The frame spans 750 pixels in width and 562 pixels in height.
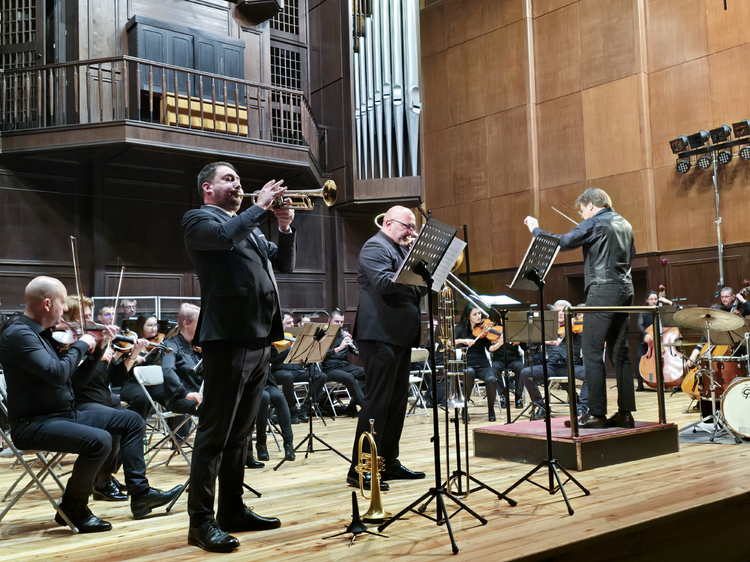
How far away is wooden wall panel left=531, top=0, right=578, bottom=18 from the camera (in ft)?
39.8

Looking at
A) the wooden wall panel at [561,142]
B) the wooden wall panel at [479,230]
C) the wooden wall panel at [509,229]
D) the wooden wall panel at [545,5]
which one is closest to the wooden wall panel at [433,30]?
the wooden wall panel at [545,5]

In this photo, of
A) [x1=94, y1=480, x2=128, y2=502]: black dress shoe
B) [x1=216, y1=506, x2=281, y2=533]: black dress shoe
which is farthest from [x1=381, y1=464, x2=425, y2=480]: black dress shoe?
[x1=94, y1=480, x2=128, y2=502]: black dress shoe

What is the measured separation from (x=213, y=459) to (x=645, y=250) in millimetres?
9880

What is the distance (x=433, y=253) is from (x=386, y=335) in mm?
922

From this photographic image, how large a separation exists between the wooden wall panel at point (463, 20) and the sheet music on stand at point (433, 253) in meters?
10.9

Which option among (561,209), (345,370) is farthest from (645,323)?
(345,370)

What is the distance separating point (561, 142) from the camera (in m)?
12.2

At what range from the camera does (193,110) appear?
31.2 feet

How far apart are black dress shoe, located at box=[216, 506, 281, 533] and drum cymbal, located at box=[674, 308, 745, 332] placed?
376 centimetres

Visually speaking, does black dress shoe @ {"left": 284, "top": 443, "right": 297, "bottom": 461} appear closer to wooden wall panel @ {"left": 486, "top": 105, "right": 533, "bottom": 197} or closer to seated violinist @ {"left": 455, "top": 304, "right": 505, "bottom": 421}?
seated violinist @ {"left": 455, "top": 304, "right": 505, "bottom": 421}

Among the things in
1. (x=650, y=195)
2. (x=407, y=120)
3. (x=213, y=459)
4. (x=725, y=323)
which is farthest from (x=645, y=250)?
(x=213, y=459)

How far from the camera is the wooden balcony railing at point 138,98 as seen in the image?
884 cm

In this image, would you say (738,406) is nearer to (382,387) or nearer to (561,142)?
(382,387)

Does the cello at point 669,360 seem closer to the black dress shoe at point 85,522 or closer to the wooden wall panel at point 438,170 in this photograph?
the wooden wall panel at point 438,170
